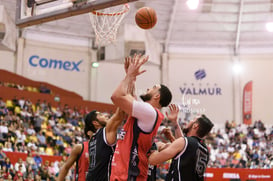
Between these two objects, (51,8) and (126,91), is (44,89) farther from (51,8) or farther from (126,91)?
(126,91)

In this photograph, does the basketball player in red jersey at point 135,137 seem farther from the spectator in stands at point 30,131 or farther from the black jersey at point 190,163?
the spectator in stands at point 30,131

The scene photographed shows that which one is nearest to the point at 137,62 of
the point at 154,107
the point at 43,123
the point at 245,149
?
the point at 154,107

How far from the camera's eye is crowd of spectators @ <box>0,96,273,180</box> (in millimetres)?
14141

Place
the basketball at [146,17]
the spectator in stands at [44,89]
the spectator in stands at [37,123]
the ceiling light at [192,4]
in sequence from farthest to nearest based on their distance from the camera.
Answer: the ceiling light at [192,4] < the spectator in stands at [44,89] < the spectator in stands at [37,123] < the basketball at [146,17]

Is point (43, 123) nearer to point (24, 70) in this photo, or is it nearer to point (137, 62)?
point (24, 70)

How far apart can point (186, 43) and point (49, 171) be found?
15.5m

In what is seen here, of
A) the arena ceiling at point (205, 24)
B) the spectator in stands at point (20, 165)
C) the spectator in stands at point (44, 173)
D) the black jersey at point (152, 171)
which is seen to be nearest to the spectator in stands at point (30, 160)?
the spectator in stands at point (44, 173)

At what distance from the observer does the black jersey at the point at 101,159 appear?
16.3 feet

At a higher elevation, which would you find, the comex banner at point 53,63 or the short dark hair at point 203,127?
the comex banner at point 53,63

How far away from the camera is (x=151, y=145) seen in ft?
13.9

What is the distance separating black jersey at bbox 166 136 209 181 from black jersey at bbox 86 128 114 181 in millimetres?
690

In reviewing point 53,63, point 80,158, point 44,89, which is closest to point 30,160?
point 80,158

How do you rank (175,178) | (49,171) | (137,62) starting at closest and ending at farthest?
(137,62)
(175,178)
(49,171)

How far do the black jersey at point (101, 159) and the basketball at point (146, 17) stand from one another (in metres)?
2.02
